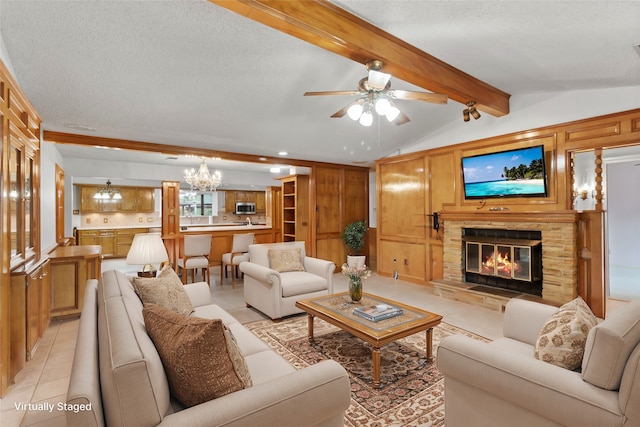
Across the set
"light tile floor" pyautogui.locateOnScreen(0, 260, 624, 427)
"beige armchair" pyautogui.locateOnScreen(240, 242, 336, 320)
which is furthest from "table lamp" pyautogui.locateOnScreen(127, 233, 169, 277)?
"beige armchair" pyautogui.locateOnScreen(240, 242, 336, 320)

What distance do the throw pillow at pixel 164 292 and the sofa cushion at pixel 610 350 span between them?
7.68ft

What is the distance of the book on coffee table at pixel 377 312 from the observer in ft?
8.57

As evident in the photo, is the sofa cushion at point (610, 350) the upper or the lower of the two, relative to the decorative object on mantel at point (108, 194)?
lower

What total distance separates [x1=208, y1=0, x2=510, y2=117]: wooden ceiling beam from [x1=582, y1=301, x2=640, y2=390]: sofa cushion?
213 centimetres

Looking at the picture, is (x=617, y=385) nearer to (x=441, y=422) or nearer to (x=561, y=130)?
(x=441, y=422)

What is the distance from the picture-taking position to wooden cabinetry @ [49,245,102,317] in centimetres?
375

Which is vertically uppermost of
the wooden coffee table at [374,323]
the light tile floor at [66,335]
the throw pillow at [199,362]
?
the throw pillow at [199,362]

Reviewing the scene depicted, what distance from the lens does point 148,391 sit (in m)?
1.05

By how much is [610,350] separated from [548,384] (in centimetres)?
28

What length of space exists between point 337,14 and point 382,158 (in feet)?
13.6

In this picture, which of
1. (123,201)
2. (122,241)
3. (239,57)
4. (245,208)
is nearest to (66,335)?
(239,57)

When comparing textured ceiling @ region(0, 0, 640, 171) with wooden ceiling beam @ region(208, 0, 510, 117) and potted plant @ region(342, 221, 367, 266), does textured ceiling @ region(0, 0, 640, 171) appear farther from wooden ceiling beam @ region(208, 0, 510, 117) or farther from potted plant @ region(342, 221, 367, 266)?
potted plant @ region(342, 221, 367, 266)

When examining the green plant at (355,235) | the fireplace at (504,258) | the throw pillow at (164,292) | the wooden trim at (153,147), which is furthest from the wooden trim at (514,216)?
the throw pillow at (164,292)

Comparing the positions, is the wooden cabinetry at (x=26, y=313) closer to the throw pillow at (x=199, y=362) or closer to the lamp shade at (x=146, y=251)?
the lamp shade at (x=146, y=251)
